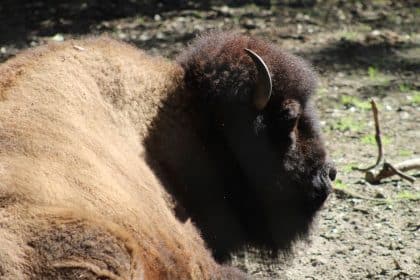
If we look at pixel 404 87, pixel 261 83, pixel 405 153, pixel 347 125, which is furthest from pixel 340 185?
pixel 404 87

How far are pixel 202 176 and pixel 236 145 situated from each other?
0.25 metres

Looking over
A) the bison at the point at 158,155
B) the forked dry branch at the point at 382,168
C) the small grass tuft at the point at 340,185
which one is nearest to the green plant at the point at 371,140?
the forked dry branch at the point at 382,168

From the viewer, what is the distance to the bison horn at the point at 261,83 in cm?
398

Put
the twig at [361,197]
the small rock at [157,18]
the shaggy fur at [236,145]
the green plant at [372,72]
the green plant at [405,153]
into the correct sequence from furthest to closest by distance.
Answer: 1. the small rock at [157,18]
2. the green plant at [372,72]
3. the green plant at [405,153]
4. the twig at [361,197]
5. the shaggy fur at [236,145]

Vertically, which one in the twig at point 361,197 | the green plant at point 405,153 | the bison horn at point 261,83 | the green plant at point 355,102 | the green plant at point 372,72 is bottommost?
the green plant at point 372,72

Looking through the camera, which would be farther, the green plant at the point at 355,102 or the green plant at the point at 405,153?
the green plant at the point at 355,102

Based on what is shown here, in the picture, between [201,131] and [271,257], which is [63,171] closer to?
[201,131]

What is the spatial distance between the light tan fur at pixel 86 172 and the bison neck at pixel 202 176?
91 millimetres

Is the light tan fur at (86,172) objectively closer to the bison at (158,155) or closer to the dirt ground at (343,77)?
the bison at (158,155)

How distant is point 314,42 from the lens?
907 cm

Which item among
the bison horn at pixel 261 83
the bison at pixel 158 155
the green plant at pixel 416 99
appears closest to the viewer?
the bison at pixel 158 155

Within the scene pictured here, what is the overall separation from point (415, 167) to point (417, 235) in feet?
2.86

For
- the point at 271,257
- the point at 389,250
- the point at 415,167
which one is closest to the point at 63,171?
the point at 271,257

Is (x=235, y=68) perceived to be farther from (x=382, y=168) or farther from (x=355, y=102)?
(x=355, y=102)
